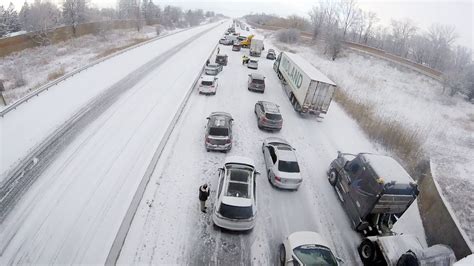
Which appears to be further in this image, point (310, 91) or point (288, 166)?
point (310, 91)

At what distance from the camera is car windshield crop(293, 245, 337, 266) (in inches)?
327

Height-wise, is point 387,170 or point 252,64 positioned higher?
point 252,64

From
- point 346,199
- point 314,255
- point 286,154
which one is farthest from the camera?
point 286,154

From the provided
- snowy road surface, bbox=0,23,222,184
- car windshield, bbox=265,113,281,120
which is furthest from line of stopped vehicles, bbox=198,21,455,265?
snowy road surface, bbox=0,23,222,184

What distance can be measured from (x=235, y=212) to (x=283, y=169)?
3847 mm

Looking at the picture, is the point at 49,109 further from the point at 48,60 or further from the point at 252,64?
the point at 48,60

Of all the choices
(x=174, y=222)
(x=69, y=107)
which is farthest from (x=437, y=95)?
(x=69, y=107)

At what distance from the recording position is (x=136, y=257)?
8.79 m

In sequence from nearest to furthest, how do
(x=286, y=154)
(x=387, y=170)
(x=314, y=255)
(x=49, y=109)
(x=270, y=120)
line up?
(x=314, y=255), (x=387, y=170), (x=286, y=154), (x=49, y=109), (x=270, y=120)

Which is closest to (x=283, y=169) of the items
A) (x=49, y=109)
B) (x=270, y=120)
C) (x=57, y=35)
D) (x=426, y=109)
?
(x=270, y=120)

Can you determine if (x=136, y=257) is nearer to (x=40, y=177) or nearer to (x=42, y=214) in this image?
(x=42, y=214)

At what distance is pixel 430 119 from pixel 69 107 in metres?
31.3

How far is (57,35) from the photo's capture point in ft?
157

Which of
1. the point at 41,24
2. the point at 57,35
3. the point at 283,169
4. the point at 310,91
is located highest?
the point at 310,91
